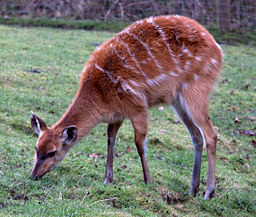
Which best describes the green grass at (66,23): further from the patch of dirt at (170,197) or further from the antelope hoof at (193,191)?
the patch of dirt at (170,197)

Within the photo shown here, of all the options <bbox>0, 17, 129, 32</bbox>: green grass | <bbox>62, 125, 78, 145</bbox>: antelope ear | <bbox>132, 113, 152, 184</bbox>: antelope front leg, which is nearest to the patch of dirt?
<bbox>132, 113, 152, 184</bbox>: antelope front leg

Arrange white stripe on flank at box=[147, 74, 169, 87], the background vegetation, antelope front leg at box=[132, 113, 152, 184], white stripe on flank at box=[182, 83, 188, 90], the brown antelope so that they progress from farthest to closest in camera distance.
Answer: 1. the background vegetation
2. white stripe on flank at box=[182, 83, 188, 90]
3. white stripe on flank at box=[147, 74, 169, 87]
4. antelope front leg at box=[132, 113, 152, 184]
5. the brown antelope

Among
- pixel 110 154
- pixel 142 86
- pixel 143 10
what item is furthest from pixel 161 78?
pixel 143 10

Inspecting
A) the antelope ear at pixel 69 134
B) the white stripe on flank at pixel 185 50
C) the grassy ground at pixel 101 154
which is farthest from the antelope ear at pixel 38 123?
the white stripe on flank at pixel 185 50

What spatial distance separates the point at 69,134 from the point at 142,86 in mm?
1103

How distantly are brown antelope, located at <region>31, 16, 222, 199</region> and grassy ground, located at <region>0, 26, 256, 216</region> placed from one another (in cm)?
Result: 34

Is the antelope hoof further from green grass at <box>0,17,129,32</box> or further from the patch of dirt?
green grass at <box>0,17,129,32</box>

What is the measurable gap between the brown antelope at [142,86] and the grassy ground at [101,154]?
1.12 ft

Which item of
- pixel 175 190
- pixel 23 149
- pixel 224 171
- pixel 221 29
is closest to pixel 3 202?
pixel 23 149

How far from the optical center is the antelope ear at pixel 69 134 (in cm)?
548

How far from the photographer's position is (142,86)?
5848 millimetres

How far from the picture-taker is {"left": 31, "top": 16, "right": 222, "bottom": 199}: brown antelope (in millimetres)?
5688

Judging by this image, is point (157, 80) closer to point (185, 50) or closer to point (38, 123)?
point (185, 50)

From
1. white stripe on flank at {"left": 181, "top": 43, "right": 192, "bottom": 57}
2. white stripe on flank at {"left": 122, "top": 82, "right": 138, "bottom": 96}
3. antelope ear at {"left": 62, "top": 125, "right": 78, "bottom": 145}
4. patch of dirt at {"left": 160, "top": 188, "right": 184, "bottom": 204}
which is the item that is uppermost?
white stripe on flank at {"left": 181, "top": 43, "right": 192, "bottom": 57}
